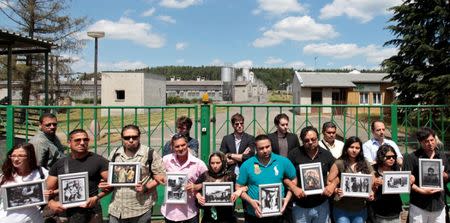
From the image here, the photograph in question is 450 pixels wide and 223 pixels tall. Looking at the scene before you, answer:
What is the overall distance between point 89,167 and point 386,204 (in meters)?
3.03

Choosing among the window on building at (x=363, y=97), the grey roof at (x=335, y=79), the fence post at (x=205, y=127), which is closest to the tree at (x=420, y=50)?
the grey roof at (x=335, y=79)

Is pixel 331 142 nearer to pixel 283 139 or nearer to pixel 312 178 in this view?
pixel 283 139

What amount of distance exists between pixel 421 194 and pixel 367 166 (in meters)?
0.69

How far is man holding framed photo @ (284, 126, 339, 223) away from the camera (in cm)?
381

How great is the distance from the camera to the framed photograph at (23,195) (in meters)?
3.46

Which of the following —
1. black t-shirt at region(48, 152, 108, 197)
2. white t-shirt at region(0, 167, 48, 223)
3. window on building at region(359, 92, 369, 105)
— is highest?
window on building at region(359, 92, 369, 105)

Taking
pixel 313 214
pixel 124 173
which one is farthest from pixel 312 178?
pixel 124 173

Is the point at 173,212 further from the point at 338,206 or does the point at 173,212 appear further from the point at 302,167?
the point at 338,206

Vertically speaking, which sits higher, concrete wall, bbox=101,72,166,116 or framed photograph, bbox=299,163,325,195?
concrete wall, bbox=101,72,166,116

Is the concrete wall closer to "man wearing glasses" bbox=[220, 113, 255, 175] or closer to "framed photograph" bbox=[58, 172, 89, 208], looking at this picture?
"man wearing glasses" bbox=[220, 113, 255, 175]

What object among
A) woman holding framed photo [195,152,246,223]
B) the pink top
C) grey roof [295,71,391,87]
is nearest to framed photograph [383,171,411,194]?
woman holding framed photo [195,152,246,223]

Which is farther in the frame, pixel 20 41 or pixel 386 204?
pixel 20 41

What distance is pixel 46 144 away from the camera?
13.4ft

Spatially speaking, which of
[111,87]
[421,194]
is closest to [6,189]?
[421,194]
